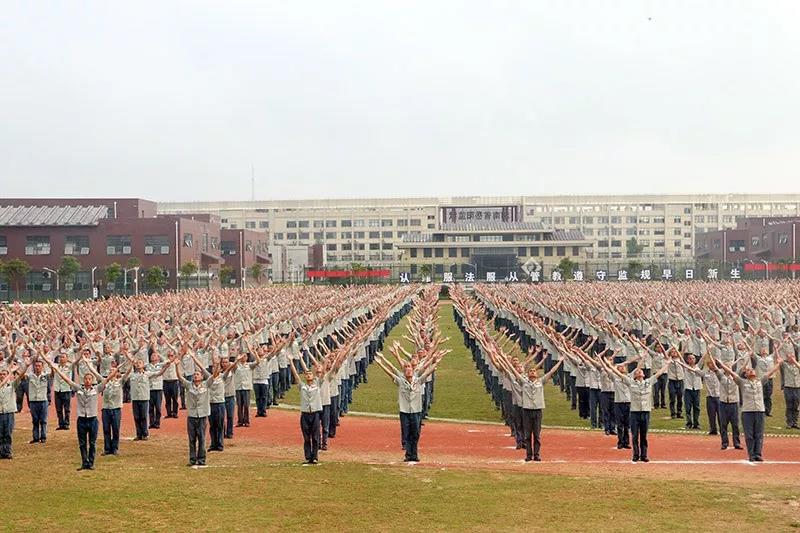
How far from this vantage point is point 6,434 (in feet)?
62.7

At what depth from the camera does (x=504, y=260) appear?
382 ft

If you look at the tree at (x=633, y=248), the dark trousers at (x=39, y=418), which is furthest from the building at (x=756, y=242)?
the dark trousers at (x=39, y=418)

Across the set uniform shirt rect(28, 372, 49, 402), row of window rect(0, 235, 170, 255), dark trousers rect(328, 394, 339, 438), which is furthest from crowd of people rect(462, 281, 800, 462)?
row of window rect(0, 235, 170, 255)

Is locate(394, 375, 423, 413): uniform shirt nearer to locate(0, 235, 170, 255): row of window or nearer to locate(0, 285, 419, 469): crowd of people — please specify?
locate(0, 285, 419, 469): crowd of people

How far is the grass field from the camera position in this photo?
24.3 m

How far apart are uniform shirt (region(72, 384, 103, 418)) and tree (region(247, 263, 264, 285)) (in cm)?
9019

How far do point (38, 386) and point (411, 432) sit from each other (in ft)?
25.8

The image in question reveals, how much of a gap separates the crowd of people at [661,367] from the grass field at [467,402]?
41cm

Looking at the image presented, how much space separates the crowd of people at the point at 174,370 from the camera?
18391 millimetres

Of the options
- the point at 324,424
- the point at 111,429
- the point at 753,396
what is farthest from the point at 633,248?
the point at 111,429

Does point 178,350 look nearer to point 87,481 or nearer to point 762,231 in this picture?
point 87,481

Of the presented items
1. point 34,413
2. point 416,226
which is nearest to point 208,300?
point 34,413

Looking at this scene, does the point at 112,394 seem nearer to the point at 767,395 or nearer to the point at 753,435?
the point at 753,435

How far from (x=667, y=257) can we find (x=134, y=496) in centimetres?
14446
